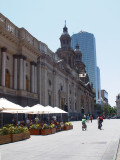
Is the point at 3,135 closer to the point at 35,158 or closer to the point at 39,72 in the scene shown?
the point at 35,158

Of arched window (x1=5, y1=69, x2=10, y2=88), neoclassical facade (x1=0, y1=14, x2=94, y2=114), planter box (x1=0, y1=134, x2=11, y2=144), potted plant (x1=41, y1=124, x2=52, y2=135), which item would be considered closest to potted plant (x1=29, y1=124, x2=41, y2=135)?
potted plant (x1=41, y1=124, x2=52, y2=135)

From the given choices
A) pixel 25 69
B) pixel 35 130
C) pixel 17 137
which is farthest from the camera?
pixel 25 69

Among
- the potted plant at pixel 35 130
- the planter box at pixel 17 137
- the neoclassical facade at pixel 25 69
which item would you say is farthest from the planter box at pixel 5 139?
the neoclassical facade at pixel 25 69

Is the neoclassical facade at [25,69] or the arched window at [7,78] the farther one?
the arched window at [7,78]

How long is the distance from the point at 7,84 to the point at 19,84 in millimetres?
2054

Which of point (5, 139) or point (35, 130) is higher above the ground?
point (5, 139)

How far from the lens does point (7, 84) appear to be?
3088 cm

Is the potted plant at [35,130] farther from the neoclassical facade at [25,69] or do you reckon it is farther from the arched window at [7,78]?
the arched window at [7,78]

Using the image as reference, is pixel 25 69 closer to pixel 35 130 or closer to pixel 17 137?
pixel 35 130

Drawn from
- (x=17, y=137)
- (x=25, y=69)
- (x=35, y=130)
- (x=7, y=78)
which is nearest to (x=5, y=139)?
(x=17, y=137)

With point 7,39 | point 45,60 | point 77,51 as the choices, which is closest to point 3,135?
point 7,39

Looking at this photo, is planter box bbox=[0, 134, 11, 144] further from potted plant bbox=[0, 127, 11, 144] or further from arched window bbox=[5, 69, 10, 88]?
arched window bbox=[5, 69, 10, 88]

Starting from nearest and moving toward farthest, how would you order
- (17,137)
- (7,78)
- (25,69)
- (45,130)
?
(17,137) → (45,130) → (7,78) → (25,69)

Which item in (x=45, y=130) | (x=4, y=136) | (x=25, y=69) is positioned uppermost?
(x=25, y=69)
